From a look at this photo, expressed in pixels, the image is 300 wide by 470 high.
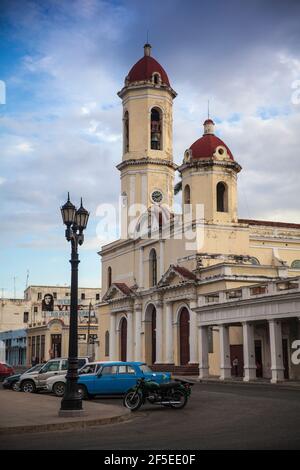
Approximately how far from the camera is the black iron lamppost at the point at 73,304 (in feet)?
49.7

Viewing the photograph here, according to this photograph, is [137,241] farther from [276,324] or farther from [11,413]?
[11,413]

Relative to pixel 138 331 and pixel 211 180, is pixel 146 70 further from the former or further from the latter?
pixel 138 331

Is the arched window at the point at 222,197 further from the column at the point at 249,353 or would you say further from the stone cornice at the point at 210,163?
the column at the point at 249,353

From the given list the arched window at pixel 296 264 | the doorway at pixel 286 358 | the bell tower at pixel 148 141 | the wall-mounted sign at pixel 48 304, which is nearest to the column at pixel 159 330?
the bell tower at pixel 148 141

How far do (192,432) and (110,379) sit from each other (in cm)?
952

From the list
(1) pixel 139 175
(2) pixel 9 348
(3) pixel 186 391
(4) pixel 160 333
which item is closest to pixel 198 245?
(4) pixel 160 333

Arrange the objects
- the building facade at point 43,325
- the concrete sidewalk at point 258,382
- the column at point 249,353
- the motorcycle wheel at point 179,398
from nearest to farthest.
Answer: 1. the motorcycle wheel at point 179,398
2. the concrete sidewalk at point 258,382
3. the column at point 249,353
4. the building facade at point 43,325

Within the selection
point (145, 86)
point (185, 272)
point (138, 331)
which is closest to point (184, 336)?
point (185, 272)

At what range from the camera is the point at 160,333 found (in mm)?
45094

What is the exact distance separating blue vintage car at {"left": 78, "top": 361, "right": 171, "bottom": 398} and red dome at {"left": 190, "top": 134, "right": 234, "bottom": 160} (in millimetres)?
25548

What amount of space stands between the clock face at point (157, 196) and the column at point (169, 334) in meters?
10.7

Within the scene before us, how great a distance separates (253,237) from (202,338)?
35.7 feet

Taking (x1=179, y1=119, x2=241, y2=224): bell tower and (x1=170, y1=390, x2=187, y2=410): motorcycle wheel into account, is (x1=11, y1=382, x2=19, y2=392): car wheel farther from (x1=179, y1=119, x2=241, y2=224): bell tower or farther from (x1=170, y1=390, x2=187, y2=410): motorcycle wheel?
(x1=179, y1=119, x2=241, y2=224): bell tower

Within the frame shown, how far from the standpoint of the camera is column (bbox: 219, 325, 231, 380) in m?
33.6
